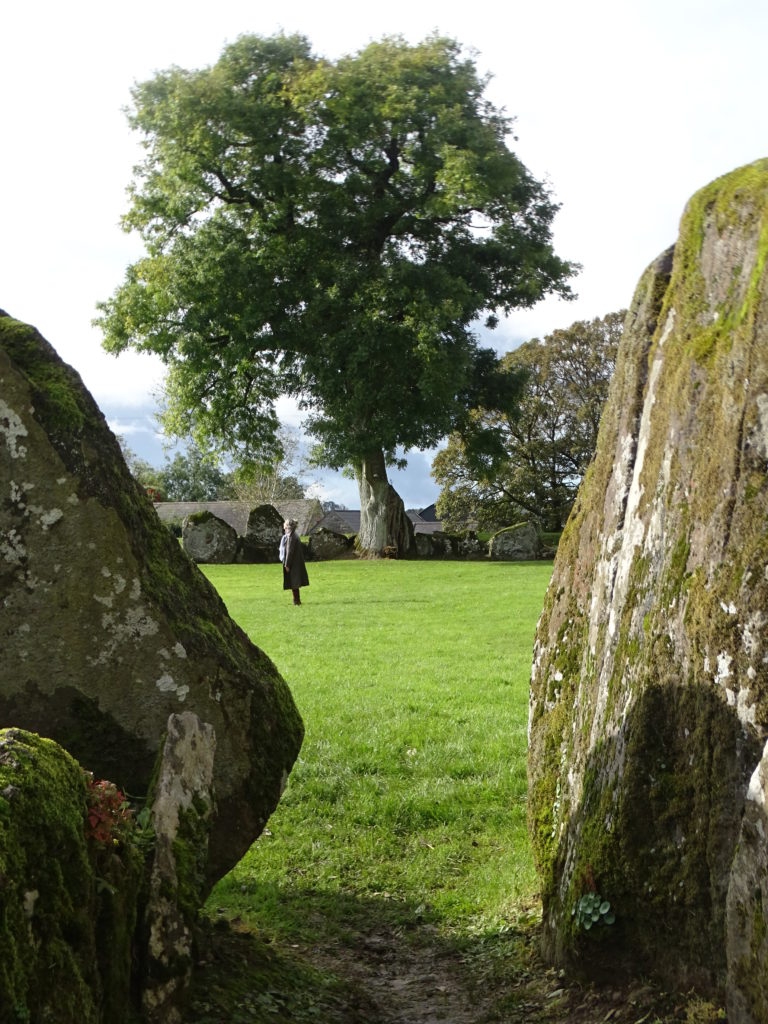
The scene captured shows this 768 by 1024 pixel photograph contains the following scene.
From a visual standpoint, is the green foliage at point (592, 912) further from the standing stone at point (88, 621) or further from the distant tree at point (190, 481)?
the distant tree at point (190, 481)

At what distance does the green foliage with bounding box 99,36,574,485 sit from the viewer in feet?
129

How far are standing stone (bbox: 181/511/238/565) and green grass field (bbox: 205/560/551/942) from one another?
22358 millimetres

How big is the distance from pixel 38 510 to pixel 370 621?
637 inches

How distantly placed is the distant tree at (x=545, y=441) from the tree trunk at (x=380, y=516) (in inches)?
418

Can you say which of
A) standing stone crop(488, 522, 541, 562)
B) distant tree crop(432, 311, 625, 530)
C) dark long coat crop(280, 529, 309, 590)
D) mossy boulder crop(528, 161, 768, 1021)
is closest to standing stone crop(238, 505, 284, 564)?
standing stone crop(488, 522, 541, 562)

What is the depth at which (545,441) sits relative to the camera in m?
56.9

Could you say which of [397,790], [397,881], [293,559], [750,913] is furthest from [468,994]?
[293,559]

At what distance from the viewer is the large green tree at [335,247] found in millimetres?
39375

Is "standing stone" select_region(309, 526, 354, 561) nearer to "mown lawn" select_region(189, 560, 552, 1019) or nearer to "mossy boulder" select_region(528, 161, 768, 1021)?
"mown lawn" select_region(189, 560, 552, 1019)

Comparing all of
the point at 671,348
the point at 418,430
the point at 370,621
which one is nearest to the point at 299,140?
the point at 418,430

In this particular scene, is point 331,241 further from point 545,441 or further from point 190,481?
point 190,481

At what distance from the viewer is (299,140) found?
41.3 metres

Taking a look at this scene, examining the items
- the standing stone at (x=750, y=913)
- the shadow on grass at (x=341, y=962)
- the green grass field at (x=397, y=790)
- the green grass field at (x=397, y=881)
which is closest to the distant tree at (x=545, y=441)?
the green grass field at (x=397, y=790)

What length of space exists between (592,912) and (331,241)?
39.0 metres
